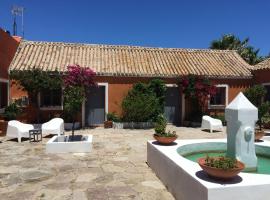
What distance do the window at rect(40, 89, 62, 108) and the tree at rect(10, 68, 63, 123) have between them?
100 cm

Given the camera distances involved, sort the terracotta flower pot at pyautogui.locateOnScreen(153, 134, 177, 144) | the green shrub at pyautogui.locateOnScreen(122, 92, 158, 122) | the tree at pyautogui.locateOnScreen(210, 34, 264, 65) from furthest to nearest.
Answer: the tree at pyautogui.locateOnScreen(210, 34, 264, 65) → the green shrub at pyautogui.locateOnScreen(122, 92, 158, 122) → the terracotta flower pot at pyautogui.locateOnScreen(153, 134, 177, 144)

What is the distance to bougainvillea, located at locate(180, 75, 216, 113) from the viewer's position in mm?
17109

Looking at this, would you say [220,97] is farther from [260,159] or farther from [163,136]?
[163,136]

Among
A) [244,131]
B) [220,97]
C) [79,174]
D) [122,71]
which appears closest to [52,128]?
[79,174]

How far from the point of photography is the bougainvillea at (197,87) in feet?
56.1

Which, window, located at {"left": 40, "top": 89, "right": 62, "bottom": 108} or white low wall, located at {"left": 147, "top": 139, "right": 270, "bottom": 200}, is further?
window, located at {"left": 40, "top": 89, "right": 62, "bottom": 108}

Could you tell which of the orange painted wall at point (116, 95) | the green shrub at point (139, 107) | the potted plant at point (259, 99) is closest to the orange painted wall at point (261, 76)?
the potted plant at point (259, 99)

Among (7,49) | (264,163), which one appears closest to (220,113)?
(264,163)

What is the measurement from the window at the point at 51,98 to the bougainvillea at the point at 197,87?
283 inches

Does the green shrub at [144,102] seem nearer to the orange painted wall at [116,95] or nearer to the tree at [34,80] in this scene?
the orange painted wall at [116,95]

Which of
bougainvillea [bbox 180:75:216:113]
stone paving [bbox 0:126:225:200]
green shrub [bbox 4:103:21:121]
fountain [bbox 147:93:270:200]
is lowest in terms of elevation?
stone paving [bbox 0:126:225:200]

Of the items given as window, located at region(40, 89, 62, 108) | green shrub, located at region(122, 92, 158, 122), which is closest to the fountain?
green shrub, located at region(122, 92, 158, 122)

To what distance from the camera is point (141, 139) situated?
12.8m

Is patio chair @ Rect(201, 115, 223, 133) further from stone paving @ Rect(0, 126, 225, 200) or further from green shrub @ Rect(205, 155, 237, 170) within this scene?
green shrub @ Rect(205, 155, 237, 170)
